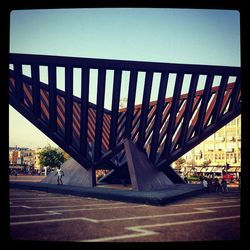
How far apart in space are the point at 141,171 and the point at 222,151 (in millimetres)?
48831

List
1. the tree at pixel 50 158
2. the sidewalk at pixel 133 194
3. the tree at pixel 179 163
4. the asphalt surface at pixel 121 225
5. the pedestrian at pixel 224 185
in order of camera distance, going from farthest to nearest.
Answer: the tree at pixel 179 163 < the tree at pixel 50 158 < the pedestrian at pixel 224 185 < the sidewalk at pixel 133 194 < the asphalt surface at pixel 121 225

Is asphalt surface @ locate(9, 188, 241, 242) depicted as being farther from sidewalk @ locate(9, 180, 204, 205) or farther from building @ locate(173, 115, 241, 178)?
building @ locate(173, 115, 241, 178)

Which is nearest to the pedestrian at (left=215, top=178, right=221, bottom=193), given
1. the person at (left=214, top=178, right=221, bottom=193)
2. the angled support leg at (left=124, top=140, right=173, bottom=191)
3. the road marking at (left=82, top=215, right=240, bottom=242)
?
the person at (left=214, top=178, right=221, bottom=193)

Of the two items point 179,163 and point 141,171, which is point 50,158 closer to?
point 179,163

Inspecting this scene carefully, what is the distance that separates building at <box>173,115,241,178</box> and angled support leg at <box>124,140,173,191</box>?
1581 inches

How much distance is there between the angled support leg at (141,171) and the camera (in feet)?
63.2

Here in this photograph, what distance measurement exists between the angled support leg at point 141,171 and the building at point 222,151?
40.2 m

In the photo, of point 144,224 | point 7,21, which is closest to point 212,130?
point 144,224

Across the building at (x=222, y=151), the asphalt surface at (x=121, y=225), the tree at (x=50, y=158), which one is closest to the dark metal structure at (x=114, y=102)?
the asphalt surface at (x=121, y=225)

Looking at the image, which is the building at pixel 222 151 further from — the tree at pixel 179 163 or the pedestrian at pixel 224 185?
the pedestrian at pixel 224 185

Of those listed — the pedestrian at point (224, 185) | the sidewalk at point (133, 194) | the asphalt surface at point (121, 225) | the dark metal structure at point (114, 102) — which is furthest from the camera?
the pedestrian at point (224, 185)

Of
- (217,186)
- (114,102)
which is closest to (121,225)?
(114,102)

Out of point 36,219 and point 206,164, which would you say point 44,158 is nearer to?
point 206,164
